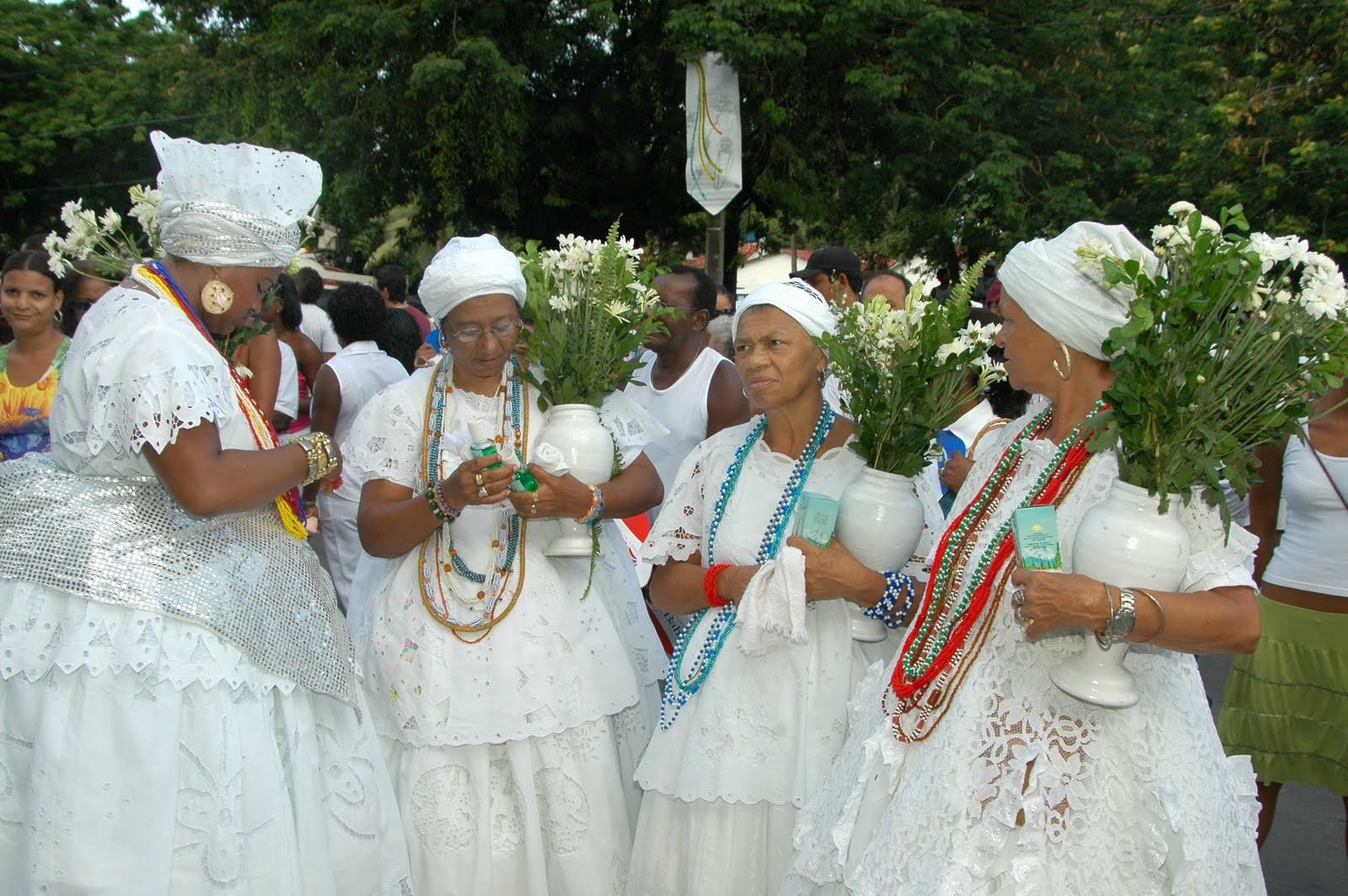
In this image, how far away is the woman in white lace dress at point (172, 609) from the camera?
116 inches

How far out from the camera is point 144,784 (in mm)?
2961

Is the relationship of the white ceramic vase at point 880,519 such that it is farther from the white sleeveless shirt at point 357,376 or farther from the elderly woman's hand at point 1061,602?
the white sleeveless shirt at point 357,376

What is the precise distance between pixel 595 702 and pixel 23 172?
97.2 ft

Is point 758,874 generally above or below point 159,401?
below

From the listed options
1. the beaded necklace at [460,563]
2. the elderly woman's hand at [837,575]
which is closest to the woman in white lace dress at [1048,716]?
the elderly woman's hand at [837,575]

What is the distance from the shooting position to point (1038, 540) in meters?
2.59

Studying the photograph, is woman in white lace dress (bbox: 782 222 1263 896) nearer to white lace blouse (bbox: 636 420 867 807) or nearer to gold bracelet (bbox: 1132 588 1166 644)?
gold bracelet (bbox: 1132 588 1166 644)

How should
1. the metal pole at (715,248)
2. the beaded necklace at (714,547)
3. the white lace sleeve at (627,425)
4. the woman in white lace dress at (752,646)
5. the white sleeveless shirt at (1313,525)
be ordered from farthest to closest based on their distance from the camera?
the metal pole at (715,248)
the white sleeveless shirt at (1313,525)
the white lace sleeve at (627,425)
the beaded necklace at (714,547)
the woman in white lace dress at (752,646)

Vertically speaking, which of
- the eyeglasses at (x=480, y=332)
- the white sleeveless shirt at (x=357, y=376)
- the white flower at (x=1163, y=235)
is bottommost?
the white sleeveless shirt at (x=357, y=376)

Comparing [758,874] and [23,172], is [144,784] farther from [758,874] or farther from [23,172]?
[23,172]

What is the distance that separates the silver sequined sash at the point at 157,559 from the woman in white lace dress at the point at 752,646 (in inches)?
39.9

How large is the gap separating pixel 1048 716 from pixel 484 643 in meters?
1.78

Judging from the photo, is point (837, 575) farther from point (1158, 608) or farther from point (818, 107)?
point (818, 107)

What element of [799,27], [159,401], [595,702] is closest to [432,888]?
[595,702]
